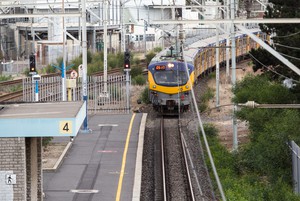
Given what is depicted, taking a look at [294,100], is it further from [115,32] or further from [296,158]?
[115,32]

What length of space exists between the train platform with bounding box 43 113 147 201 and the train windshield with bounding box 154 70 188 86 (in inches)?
139

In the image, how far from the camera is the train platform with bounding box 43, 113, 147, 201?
20.9 meters

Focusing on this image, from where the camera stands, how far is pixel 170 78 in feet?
119

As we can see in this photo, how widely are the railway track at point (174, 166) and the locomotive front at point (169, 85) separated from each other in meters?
1.54

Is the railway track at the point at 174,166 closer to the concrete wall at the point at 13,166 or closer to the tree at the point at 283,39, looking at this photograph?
the tree at the point at 283,39

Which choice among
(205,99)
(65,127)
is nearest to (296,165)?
(65,127)

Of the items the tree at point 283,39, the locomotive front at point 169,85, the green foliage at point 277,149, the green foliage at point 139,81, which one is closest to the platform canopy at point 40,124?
the green foliage at point 277,149

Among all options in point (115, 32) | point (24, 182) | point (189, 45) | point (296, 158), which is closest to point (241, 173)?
point (296, 158)

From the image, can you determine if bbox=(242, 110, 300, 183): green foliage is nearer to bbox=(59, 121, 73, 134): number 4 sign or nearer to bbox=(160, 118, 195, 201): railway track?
bbox=(160, 118, 195, 201): railway track

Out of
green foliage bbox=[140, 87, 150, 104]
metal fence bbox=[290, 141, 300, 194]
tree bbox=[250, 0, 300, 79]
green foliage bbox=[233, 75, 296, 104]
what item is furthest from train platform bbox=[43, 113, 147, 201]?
green foliage bbox=[140, 87, 150, 104]

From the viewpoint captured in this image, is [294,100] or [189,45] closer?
[294,100]

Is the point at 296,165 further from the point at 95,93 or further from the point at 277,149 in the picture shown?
the point at 95,93

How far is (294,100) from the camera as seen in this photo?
29.3 meters

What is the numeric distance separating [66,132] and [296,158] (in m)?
8.09
